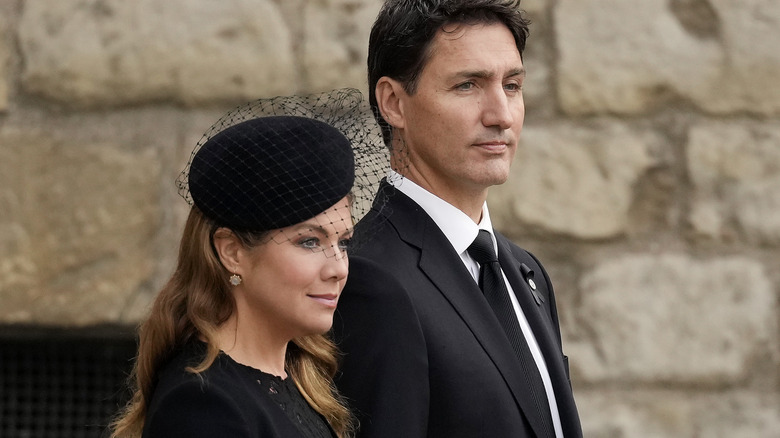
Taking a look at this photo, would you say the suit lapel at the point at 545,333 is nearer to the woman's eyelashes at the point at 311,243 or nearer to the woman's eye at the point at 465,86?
the woman's eye at the point at 465,86

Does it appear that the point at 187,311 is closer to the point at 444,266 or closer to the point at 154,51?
the point at 444,266

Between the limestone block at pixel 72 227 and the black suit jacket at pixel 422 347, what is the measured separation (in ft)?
3.68

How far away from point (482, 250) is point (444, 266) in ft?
0.40

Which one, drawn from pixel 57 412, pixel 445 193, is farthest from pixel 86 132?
pixel 445 193

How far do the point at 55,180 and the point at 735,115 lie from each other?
71.0 inches

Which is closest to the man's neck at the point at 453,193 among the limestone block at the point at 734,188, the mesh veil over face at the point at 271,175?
the mesh veil over face at the point at 271,175

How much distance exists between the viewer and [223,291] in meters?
2.04

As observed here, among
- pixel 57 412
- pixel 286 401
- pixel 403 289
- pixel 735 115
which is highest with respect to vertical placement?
pixel 735 115

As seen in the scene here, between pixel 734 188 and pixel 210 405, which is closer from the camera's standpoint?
pixel 210 405

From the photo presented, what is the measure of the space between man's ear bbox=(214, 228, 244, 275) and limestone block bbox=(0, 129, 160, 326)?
1.37m

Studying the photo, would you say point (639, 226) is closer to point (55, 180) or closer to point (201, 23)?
point (201, 23)

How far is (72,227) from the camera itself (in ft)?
10.9

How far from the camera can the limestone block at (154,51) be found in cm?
338

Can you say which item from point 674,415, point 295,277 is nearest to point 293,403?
point 295,277
